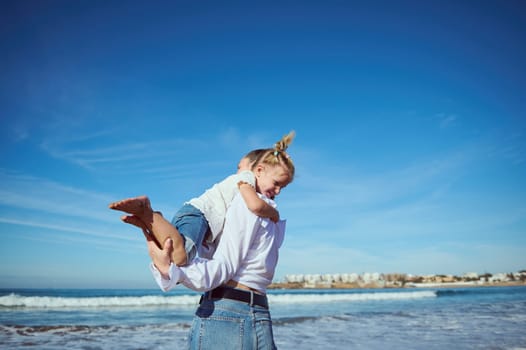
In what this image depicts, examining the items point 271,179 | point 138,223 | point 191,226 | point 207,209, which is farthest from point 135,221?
point 271,179

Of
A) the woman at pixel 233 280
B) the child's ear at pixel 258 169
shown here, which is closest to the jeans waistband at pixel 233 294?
the woman at pixel 233 280

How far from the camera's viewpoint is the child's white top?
2043 millimetres

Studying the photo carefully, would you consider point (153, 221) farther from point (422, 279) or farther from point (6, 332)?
point (422, 279)

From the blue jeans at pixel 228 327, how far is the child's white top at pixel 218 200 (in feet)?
1.27

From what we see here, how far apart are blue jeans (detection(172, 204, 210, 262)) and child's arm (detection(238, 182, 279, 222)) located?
27 centimetres

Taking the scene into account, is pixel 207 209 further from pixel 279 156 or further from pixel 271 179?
pixel 279 156

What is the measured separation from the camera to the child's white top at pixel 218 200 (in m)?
2.04

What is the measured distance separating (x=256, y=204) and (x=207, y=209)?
35 centimetres

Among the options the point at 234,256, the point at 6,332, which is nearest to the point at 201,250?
the point at 234,256

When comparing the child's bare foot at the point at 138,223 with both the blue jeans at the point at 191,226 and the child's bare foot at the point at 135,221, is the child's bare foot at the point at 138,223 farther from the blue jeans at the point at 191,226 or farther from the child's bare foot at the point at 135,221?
the blue jeans at the point at 191,226

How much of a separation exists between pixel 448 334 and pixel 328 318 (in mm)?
4166

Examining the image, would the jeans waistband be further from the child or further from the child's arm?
the child's arm

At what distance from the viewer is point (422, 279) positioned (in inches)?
2105

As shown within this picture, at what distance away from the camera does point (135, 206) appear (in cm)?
156
